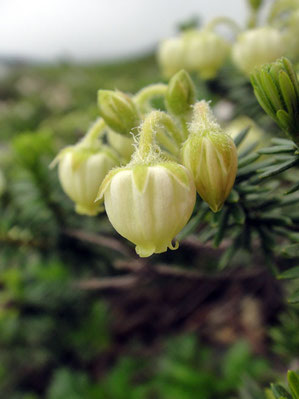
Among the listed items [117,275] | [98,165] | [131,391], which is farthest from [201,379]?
[98,165]

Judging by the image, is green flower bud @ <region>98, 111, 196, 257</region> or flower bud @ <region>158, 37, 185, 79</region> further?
flower bud @ <region>158, 37, 185, 79</region>

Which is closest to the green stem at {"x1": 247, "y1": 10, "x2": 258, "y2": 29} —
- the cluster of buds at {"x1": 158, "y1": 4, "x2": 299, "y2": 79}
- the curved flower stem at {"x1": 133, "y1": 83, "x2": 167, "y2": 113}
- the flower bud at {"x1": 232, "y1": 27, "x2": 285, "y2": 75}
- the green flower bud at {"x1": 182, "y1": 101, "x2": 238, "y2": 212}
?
the cluster of buds at {"x1": 158, "y1": 4, "x2": 299, "y2": 79}

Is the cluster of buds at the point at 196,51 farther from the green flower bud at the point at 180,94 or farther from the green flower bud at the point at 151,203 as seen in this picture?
the green flower bud at the point at 151,203

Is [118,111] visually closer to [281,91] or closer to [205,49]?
[281,91]

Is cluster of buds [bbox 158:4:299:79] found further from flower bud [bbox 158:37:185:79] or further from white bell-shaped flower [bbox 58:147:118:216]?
white bell-shaped flower [bbox 58:147:118:216]

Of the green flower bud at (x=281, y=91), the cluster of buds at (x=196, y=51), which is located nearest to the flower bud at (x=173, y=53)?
the cluster of buds at (x=196, y=51)

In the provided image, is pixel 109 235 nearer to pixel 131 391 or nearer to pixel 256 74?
pixel 131 391
